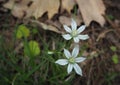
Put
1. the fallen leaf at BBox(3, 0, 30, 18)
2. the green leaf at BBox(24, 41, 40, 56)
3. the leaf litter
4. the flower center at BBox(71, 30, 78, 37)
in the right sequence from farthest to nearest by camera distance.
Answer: the fallen leaf at BBox(3, 0, 30, 18) < the leaf litter < the green leaf at BBox(24, 41, 40, 56) < the flower center at BBox(71, 30, 78, 37)

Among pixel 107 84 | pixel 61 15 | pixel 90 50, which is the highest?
pixel 61 15

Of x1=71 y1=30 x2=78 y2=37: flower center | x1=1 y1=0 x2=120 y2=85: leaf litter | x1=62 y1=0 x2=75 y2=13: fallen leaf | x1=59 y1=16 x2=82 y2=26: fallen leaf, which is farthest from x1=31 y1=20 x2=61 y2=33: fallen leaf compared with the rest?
x1=71 y1=30 x2=78 y2=37: flower center

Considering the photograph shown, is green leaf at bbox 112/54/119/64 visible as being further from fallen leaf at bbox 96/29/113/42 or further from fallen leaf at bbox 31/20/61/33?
fallen leaf at bbox 31/20/61/33

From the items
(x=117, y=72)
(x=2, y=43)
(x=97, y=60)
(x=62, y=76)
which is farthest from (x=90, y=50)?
(x=2, y=43)

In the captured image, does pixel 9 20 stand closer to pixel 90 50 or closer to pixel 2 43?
pixel 2 43

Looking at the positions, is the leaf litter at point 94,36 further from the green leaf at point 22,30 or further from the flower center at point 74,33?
the flower center at point 74,33

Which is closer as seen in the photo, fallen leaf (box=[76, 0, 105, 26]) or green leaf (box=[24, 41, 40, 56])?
green leaf (box=[24, 41, 40, 56])

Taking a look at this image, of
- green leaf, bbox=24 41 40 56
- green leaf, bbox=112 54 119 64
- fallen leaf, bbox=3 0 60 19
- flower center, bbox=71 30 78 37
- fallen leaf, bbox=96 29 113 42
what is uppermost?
flower center, bbox=71 30 78 37

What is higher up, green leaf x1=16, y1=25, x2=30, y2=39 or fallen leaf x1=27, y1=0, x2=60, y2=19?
fallen leaf x1=27, y1=0, x2=60, y2=19

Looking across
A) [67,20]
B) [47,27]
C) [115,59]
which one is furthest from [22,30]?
[115,59]
